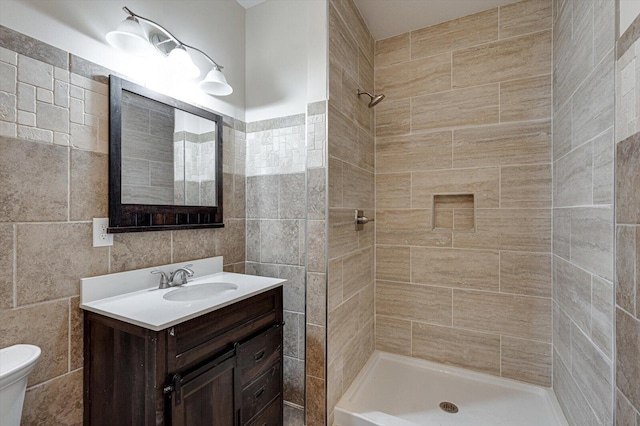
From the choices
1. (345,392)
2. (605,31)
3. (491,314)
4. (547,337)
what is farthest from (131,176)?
(547,337)

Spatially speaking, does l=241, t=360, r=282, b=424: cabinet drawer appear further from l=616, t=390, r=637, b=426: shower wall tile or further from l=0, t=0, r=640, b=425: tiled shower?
l=616, t=390, r=637, b=426: shower wall tile

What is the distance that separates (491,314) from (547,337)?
0.32 m

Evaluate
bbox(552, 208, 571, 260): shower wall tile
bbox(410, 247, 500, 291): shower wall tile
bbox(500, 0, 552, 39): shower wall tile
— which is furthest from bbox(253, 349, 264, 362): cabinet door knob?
bbox(500, 0, 552, 39): shower wall tile

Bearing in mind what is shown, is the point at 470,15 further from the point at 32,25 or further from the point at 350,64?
the point at 32,25

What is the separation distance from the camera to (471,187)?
6.59 feet

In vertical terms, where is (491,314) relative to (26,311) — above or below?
below

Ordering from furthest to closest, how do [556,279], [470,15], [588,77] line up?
[470,15]
[556,279]
[588,77]

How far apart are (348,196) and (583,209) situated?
114 cm

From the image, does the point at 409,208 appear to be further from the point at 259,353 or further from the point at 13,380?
the point at 13,380

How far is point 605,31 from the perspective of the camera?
1074mm

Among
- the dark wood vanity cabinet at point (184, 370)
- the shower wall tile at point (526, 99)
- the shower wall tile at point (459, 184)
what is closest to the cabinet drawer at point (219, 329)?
the dark wood vanity cabinet at point (184, 370)

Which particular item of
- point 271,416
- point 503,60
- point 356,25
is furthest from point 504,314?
point 356,25

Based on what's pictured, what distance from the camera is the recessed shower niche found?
205 centimetres

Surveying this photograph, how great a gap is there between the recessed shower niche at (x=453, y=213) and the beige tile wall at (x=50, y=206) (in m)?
1.94
